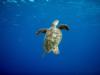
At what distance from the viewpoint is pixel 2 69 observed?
4750 mm

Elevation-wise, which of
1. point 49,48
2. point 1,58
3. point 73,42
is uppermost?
point 73,42

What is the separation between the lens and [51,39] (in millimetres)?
2465

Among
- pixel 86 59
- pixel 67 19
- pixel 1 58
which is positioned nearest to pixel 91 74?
pixel 1 58

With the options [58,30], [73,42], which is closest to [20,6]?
[58,30]

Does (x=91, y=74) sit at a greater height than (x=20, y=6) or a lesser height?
lesser

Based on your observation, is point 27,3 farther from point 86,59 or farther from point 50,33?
point 86,59

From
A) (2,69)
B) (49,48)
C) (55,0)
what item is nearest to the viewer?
(49,48)

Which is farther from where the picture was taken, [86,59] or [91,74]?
[86,59]

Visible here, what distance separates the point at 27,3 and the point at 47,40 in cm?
295

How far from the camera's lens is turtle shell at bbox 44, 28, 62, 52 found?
95.6 inches

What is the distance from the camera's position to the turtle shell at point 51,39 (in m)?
2.43

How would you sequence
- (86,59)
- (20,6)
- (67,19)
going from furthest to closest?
(67,19) < (86,59) < (20,6)

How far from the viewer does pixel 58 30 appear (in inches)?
100

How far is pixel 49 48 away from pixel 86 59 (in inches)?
277
